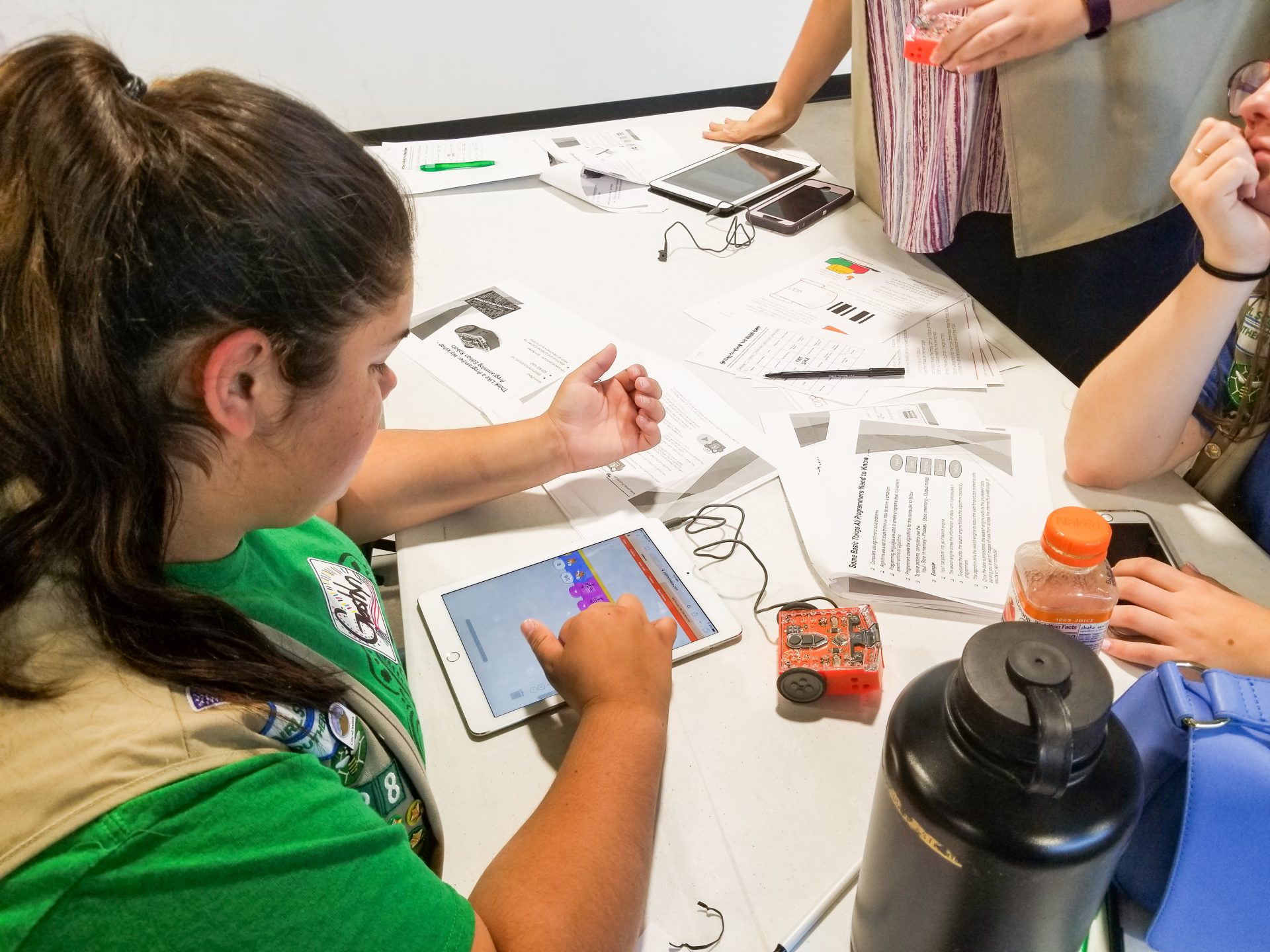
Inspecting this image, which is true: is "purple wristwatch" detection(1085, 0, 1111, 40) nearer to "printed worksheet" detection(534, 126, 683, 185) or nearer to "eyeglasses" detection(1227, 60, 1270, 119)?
"eyeglasses" detection(1227, 60, 1270, 119)

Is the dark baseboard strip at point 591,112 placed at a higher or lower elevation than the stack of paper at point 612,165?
lower

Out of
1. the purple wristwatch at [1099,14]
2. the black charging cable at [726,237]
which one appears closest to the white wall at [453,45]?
the black charging cable at [726,237]

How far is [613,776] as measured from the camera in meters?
0.69

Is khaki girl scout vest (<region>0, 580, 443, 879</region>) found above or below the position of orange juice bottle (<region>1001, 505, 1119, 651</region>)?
above

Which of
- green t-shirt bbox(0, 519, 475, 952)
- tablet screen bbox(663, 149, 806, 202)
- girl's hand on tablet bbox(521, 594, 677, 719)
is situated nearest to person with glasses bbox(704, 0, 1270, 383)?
tablet screen bbox(663, 149, 806, 202)

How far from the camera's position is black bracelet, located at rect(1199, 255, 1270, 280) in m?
0.94

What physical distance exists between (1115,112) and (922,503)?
638 millimetres

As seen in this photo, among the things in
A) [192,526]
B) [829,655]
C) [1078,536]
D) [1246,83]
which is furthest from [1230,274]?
[192,526]

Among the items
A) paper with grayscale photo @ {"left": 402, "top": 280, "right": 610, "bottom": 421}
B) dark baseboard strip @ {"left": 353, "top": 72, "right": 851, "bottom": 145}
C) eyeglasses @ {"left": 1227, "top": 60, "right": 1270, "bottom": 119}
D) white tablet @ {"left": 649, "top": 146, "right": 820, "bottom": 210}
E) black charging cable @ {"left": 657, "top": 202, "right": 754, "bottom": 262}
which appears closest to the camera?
eyeglasses @ {"left": 1227, "top": 60, "right": 1270, "bottom": 119}

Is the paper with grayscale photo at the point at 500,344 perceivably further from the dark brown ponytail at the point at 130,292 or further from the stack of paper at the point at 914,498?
the dark brown ponytail at the point at 130,292

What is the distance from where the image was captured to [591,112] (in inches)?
142

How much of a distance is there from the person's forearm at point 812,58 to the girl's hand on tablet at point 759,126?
0.01m

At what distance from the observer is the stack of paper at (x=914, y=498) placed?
0.89m

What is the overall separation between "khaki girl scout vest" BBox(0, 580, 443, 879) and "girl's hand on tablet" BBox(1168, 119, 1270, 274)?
0.98 metres
